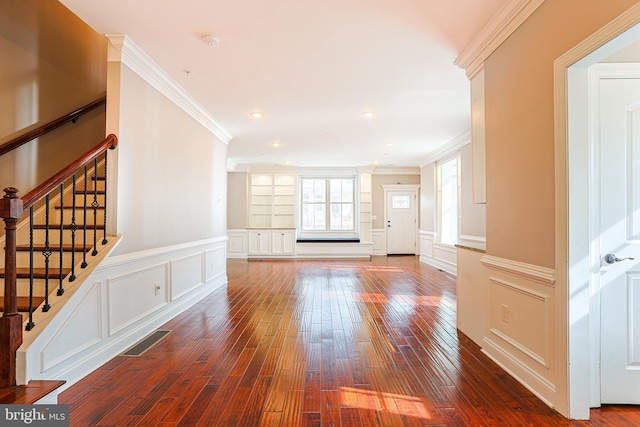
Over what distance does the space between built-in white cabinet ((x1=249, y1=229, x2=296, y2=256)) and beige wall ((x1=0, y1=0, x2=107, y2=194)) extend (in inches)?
232

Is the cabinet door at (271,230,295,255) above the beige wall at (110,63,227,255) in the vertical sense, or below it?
below

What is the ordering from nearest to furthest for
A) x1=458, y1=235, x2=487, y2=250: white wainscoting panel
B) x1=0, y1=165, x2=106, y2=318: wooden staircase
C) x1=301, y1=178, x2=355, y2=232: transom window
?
x1=0, y1=165, x2=106, y2=318: wooden staircase, x1=458, y1=235, x2=487, y2=250: white wainscoting panel, x1=301, y1=178, x2=355, y2=232: transom window

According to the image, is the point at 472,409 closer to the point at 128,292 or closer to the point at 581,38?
the point at 581,38

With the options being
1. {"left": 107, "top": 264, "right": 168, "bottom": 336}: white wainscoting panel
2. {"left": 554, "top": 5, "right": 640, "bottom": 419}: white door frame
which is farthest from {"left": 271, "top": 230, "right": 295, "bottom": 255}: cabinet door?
{"left": 554, "top": 5, "right": 640, "bottom": 419}: white door frame

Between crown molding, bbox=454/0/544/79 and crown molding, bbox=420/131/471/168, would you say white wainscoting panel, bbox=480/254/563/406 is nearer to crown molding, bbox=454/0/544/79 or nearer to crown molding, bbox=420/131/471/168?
crown molding, bbox=454/0/544/79

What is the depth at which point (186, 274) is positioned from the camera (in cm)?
414

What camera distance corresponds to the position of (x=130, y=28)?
103 inches

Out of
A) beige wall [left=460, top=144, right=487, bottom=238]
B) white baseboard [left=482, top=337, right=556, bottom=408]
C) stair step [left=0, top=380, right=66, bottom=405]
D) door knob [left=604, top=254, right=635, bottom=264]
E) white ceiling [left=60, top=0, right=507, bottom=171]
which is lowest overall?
white baseboard [left=482, top=337, right=556, bottom=408]

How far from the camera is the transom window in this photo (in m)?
9.95

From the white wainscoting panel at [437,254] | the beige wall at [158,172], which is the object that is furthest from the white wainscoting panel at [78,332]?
the white wainscoting panel at [437,254]

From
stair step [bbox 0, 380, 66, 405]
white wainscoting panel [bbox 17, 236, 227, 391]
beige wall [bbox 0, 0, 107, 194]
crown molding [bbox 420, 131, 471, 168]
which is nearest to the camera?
stair step [bbox 0, 380, 66, 405]

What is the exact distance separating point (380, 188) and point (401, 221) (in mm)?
1227

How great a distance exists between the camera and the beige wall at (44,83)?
2.85 metres

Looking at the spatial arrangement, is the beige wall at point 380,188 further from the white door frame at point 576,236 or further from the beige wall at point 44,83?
the white door frame at point 576,236
